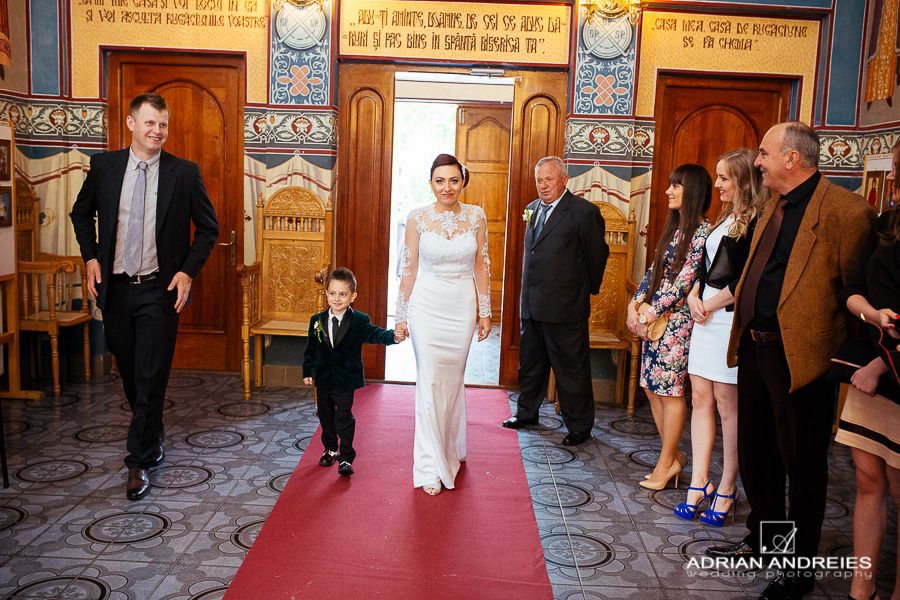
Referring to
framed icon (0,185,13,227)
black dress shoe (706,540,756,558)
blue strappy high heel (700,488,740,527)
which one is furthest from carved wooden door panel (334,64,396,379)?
black dress shoe (706,540,756,558)

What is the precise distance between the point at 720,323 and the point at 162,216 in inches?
111

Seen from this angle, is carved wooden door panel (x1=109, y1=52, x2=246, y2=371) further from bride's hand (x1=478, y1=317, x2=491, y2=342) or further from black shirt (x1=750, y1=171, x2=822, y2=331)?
black shirt (x1=750, y1=171, x2=822, y2=331)

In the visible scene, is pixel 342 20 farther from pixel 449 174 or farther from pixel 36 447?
pixel 36 447

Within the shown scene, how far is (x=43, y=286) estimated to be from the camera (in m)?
5.88

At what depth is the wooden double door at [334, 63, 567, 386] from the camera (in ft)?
19.2

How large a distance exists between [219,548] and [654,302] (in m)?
2.41

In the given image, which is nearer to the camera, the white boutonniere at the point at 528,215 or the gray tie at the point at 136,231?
the gray tie at the point at 136,231

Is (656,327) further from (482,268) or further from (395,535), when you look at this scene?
(395,535)

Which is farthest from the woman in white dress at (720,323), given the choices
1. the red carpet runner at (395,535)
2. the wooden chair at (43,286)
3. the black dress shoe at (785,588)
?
the wooden chair at (43,286)

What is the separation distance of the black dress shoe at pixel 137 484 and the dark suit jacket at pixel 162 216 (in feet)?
2.75

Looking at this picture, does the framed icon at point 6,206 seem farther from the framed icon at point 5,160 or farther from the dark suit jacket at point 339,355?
the dark suit jacket at point 339,355

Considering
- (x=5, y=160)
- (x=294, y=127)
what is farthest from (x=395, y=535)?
(x=5, y=160)

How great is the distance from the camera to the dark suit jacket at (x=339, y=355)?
3.93 metres

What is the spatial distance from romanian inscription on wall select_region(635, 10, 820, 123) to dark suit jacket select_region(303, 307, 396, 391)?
10.3ft
